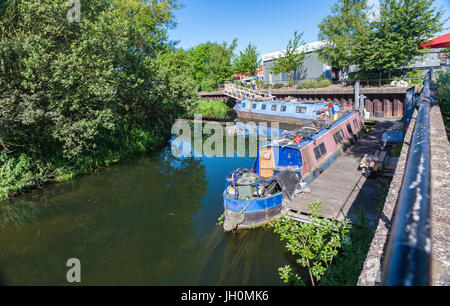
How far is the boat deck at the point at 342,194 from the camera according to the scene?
9.10 m

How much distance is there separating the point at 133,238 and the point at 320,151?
986 cm

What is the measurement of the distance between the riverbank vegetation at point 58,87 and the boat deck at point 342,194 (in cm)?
1161

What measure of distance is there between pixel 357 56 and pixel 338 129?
719 inches

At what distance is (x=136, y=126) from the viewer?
72.7 feet

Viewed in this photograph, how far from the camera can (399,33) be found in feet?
85.5

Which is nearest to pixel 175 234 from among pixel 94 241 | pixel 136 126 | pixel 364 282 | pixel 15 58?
pixel 94 241

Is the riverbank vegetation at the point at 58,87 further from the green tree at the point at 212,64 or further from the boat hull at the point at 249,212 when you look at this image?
the green tree at the point at 212,64

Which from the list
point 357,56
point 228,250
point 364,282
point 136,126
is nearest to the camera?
point 364,282

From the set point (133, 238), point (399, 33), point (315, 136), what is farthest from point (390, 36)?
point (133, 238)

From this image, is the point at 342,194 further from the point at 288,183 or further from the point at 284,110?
the point at 284,110

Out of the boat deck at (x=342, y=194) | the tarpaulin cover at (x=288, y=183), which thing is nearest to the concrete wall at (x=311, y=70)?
the boat deck at (x=342, y=194)

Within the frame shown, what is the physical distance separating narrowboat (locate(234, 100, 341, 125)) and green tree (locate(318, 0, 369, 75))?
9244 millimetres

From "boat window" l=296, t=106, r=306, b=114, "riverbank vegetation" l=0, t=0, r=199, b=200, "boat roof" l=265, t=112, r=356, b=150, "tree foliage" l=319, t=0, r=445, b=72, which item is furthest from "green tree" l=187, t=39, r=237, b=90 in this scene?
"boat roof" l=265, t=112, r=356, b=150

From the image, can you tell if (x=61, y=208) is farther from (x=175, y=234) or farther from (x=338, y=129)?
(x=338, y=129)
